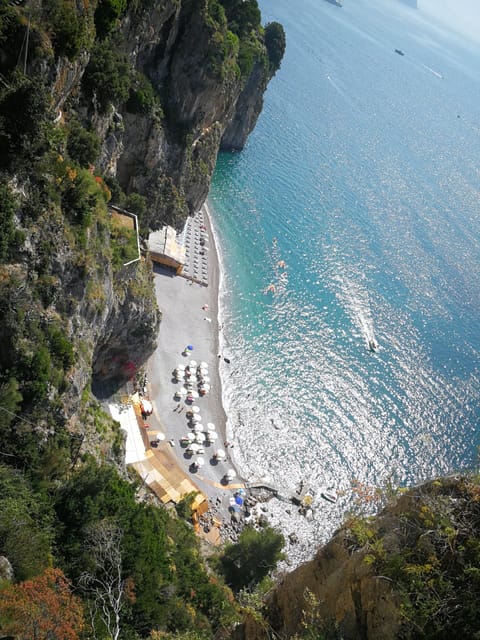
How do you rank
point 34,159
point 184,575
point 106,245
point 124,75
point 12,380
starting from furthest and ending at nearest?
point 124,75 < point 106,245 < point 184,575 < point 34,159 < point 12,380

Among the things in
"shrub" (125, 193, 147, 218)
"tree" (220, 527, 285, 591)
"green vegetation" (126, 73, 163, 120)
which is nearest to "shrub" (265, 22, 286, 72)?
"green vegetation" (126, 73, 163, 120)

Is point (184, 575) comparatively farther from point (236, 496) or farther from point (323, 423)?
point (323, 423)

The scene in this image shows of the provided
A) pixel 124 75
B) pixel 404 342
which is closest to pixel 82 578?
pixel 124 75

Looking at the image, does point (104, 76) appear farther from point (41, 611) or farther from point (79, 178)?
point (41, 611)

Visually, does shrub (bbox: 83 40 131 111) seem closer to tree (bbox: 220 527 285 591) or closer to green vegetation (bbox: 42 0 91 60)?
green vegetation (bbox: 42 0 91 60)

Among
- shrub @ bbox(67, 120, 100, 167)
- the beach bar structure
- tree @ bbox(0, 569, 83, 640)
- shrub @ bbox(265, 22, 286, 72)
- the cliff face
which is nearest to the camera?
the cliff face
